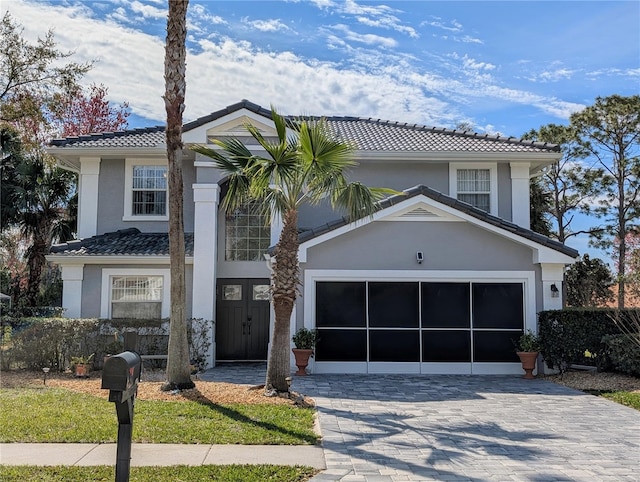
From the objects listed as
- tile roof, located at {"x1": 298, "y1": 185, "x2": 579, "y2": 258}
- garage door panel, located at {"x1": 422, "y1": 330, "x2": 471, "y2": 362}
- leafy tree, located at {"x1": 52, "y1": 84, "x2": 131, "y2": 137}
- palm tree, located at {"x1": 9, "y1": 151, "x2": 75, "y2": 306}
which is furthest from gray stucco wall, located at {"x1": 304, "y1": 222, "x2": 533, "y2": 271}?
leafy tree, located at {"x1": 52, "y1": 84, "x2": 131, "y2": 137}

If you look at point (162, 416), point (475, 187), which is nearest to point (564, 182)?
point (475, 187)

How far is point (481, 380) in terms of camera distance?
14398 mm

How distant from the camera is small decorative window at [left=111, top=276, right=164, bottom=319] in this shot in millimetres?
16969

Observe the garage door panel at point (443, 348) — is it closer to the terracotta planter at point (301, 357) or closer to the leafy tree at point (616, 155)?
the terracotta planter at point (301, 357)

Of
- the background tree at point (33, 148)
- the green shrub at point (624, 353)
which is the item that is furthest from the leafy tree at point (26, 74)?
the green shrub at point (624, 353)

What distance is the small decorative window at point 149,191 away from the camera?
719 inches

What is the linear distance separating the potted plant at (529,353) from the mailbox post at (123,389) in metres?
11.6

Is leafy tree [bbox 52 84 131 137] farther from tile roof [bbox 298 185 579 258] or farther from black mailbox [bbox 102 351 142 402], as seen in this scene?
black mailbox [bbox 102 351 142 402]

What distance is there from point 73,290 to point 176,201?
6829 millimetres

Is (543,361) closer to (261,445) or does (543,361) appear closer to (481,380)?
(481,380)

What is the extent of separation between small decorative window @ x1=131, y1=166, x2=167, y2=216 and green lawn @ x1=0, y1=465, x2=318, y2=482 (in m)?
12.2

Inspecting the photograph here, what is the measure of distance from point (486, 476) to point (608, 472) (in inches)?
60.4

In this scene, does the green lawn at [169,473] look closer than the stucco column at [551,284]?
Yes

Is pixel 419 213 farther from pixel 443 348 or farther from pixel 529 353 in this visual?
pixel 529 353
